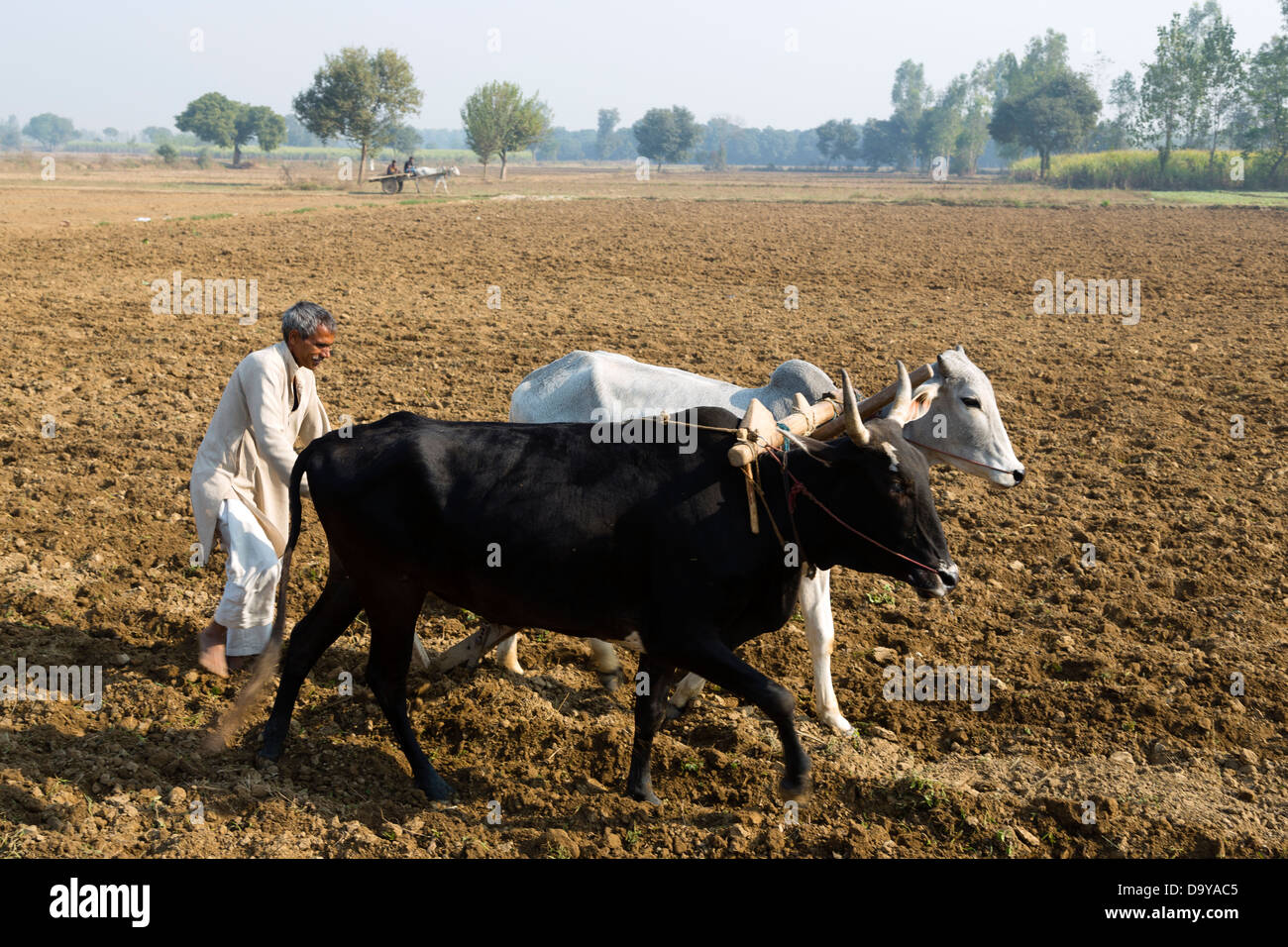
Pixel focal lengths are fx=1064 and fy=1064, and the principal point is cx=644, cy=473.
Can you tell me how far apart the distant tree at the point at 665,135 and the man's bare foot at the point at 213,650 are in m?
103

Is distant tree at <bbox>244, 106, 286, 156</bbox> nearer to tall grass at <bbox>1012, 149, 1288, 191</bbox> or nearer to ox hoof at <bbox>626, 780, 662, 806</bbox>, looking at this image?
tall grass at <bbox>1012, 149, 1288, 191</bbox>

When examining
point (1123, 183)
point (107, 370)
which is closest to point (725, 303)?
point (107, 370)

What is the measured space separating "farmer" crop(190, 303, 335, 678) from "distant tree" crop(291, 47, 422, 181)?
2006 inches

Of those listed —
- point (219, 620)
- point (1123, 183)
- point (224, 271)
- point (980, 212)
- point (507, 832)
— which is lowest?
point (507, 832)

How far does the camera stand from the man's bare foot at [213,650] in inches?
196

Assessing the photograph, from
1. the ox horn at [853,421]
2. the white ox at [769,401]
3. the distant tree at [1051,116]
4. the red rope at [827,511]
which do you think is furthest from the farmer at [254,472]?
the distant tree at [1051,116]

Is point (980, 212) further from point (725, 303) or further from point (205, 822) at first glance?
point (205, 822)

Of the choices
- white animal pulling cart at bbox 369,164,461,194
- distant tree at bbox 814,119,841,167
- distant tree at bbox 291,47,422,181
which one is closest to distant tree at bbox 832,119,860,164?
distant tree at bbox 814,119,841,167

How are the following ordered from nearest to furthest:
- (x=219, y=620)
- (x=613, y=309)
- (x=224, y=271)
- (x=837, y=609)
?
(x=219, y=620) < (x=837, y=609) < (x=613, y=309) < (x=224, y=271)

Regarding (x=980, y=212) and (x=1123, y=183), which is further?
(x=1123, y=183)

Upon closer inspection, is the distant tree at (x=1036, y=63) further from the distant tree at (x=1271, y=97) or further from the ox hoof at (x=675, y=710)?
the ox hoof at (x=675, y=710)

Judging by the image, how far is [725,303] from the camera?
15.2 metres

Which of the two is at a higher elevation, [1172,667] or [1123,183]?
[1123,183]
